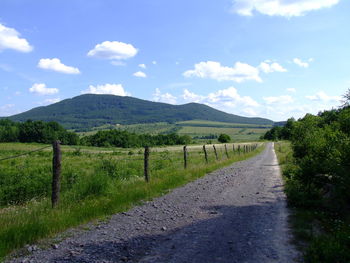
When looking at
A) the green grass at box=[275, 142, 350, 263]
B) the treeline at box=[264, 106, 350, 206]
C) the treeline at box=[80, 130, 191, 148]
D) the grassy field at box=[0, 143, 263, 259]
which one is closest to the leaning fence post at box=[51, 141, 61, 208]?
the grassy field at box=[0, 143, 263, 259]

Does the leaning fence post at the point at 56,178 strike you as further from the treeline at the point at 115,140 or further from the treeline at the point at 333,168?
the treeline at the point at 115,140

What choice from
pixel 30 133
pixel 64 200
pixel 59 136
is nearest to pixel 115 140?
pixel 59 136

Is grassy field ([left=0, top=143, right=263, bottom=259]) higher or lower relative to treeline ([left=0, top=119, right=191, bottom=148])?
lower

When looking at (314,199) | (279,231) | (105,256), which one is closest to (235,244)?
(279,231)

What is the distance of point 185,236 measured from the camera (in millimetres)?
6730

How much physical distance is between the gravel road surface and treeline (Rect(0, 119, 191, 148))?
360ft

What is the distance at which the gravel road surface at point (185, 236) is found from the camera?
5559mm

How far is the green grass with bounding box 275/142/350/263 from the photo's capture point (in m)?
5.26

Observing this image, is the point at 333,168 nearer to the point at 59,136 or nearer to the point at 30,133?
the point at 59,136

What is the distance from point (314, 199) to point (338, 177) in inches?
66.9

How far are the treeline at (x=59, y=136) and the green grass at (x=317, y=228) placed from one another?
111m

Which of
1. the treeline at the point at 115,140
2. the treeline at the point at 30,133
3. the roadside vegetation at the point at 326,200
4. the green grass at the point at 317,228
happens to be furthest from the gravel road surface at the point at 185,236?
the treeline at the point at 115,140

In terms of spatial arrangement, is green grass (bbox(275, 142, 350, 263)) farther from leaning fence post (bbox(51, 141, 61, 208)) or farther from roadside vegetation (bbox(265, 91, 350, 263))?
leaning fence post (bbox(51, 141, 61, 208))

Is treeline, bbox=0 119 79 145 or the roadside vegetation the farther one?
treeline, bbox=0 119 79 145
